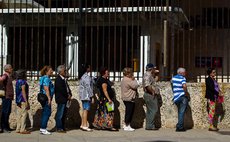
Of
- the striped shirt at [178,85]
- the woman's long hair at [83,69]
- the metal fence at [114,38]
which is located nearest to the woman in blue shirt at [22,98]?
the woman's long hair at [83,69]

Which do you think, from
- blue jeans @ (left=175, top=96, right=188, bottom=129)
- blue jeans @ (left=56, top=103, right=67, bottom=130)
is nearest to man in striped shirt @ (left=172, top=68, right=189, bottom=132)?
blue jeans @ (left=175, top=96, right=188, bottom=129)

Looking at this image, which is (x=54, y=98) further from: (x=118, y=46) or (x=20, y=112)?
(x=118, y=46)

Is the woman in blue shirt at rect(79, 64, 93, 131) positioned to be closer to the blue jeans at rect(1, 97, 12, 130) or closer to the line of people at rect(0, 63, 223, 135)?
the line of people at rect(0, 63, 223, 135)

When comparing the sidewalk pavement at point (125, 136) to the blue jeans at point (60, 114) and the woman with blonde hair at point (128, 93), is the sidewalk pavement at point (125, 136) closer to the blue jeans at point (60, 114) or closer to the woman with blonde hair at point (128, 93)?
the blue jeans at point (60, 114)

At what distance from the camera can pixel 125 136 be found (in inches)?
435

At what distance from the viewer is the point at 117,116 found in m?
12.3

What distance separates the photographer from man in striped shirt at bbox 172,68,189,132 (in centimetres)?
1170

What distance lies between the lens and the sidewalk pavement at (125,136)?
34.6ft

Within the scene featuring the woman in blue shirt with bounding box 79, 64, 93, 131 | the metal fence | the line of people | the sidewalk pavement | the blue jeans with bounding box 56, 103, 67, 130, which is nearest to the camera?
the sidewalk pavement

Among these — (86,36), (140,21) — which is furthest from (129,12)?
(86,36)

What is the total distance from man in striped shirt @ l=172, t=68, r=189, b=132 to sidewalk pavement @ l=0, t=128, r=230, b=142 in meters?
0.29

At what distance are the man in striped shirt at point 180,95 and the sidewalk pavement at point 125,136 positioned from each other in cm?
29

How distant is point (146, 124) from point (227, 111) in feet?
7.10

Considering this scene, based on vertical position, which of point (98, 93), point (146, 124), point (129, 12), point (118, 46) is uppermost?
point (129, 12)
